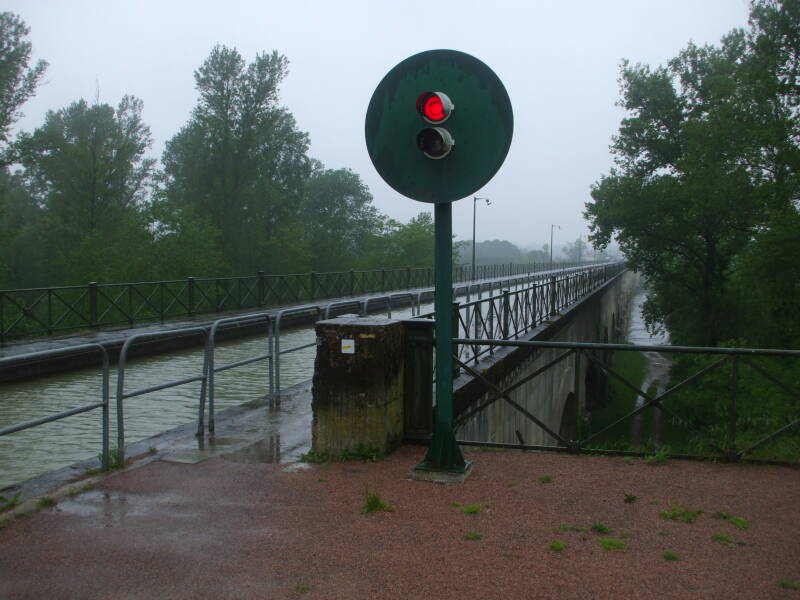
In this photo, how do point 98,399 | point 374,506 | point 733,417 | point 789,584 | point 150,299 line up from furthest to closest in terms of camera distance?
point 150,299 → point 98,399 → point 733,417 → point 374,506 → point 789,584

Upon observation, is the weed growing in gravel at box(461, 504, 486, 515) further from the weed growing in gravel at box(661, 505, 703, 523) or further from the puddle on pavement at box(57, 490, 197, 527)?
the puddle on pavement at box(57, 490, 197, 527)

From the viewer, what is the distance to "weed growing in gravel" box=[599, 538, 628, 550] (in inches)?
153

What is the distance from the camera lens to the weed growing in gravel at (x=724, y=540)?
3.96 meters

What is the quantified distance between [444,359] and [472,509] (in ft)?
3.88

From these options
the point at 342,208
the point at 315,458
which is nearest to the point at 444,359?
the point at 315,458

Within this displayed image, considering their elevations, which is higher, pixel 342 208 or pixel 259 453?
pixel 342 208

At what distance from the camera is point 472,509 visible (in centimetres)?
450

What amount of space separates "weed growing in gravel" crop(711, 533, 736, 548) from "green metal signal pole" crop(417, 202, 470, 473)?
1800 mm

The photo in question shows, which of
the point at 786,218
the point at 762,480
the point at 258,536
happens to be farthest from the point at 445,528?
the point at 786,218

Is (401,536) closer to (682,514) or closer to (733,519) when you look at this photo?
(682,514)

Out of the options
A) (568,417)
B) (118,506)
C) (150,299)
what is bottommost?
(568,417)

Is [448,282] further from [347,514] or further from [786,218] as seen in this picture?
[786,218]

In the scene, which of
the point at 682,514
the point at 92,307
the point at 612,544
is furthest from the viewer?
the point at 92,307

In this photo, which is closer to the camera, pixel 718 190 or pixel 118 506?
pixel 118 506
